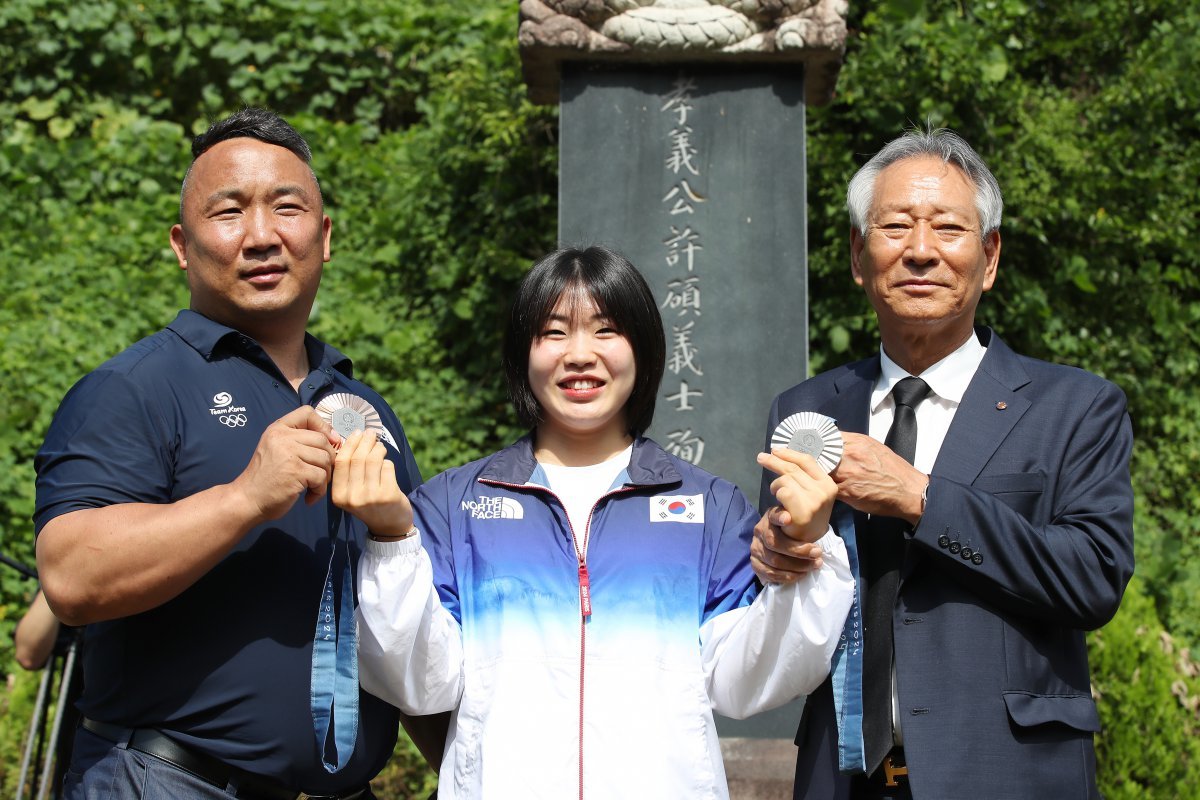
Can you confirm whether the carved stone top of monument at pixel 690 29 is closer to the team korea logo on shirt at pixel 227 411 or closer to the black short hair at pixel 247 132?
the black short hair at pixel 247 132

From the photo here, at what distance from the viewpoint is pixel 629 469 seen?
226 cm

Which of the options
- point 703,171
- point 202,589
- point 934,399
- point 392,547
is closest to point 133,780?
point 202,589

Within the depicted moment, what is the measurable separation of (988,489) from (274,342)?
4.74 feet

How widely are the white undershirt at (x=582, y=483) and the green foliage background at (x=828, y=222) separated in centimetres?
347

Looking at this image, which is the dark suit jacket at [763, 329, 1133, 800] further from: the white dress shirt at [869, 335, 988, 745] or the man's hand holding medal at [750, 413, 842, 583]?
the man's hand holding medal at [750, 413, 842, 583]

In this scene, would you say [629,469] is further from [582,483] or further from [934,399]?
[934,399]

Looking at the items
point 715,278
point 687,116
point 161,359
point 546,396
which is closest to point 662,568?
point 546,396

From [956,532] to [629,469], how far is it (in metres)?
0.60

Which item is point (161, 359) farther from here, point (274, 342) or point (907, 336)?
point (907, 336)

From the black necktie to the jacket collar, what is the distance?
415 mm

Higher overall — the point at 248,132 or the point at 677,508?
the point at 248,132

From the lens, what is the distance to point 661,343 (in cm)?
239

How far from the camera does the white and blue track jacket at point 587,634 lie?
2020 millimetres

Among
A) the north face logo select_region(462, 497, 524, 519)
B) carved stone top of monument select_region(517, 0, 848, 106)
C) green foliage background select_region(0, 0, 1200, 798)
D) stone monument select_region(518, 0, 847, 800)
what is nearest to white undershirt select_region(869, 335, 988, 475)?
the north face logo select_region(462, 497, 524, 519)
